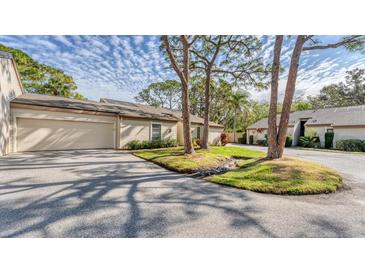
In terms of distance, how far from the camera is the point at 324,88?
34375mm

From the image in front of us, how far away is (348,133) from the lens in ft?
55.8

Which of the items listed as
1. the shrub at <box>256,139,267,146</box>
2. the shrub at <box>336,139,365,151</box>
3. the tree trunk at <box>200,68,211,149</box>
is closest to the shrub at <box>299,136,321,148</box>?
the shrub at <box>336,139,365,151</box>

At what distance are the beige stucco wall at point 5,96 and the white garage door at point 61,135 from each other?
2.72ft

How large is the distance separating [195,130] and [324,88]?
3289cm

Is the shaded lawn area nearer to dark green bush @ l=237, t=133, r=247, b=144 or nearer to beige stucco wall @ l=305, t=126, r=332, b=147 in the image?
beige stucco wall @ l=305, t=126, r=332, b=147

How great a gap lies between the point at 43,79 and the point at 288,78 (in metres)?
A: 24.8

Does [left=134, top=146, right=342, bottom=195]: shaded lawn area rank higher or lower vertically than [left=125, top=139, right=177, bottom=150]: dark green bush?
lower

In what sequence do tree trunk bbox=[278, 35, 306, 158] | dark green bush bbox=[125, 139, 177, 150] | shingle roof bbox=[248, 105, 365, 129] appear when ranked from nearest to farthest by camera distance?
tree trunk bbox=[278, 35, 306, 158] < dark green bush bbox=[125, 139, 177, 150] < shingle roof bbox=[248, 105, 365, 129]

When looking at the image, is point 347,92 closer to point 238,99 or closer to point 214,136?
point 238,99

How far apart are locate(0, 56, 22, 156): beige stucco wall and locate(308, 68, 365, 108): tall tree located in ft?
135

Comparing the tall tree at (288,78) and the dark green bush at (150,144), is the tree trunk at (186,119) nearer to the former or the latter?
the tall tree at (288,78)

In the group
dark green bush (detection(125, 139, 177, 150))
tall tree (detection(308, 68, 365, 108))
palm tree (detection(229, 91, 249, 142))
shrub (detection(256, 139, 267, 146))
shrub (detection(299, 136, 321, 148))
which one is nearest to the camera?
dark green bush (detection(125, 139, 177, 150))

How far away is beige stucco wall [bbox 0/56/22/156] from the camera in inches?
318
